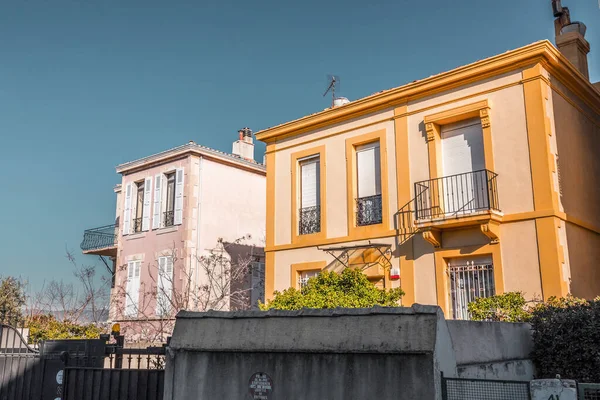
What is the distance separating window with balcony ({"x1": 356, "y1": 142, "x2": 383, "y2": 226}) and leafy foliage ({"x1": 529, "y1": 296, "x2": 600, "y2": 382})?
675cm

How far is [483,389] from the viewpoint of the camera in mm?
5066

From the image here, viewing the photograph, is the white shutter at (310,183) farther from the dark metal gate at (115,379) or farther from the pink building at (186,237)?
the dark metal gate at (115,379)

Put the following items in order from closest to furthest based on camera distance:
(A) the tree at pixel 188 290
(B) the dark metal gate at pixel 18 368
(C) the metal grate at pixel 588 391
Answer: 1. (C) the metal grate at pixel 588 391
2. (B) the dark metal gate at pixel 18 368
3. (A) the tree at pixel 188 290

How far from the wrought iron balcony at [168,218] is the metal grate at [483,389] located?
16977mm

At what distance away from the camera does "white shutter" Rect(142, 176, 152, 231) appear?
22.1m

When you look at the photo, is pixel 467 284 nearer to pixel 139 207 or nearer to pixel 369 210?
pixel 369 210

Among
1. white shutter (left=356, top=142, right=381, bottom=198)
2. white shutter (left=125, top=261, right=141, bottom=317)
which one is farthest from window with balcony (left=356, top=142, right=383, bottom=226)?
white shutter (left=125, top=261, right=141, bottom=317)

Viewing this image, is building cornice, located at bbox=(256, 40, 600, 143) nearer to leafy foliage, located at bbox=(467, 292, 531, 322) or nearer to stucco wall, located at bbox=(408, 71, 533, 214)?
stucco wall, located at bbox=(408, 71, 533, 214)

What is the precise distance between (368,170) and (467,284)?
13.1 feet

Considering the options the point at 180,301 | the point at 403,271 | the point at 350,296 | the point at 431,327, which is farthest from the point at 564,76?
the point at 180,301

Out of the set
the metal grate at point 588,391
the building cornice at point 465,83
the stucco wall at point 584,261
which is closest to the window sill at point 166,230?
the building cornice at point 465,83

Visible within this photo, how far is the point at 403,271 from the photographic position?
14008 millimetres

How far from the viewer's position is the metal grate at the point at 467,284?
1279 centimetres

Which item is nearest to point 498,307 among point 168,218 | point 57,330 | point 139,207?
point 168,218
